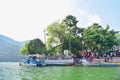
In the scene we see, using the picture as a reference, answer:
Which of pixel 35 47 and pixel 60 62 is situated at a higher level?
pixel 35 47

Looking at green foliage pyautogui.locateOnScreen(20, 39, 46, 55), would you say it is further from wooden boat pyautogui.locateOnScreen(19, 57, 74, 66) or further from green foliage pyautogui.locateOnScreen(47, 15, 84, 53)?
wooden boat pyautogui.locateOnScreen(19, 57, 74, 66)

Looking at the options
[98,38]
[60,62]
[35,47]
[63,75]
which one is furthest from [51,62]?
[63,75]

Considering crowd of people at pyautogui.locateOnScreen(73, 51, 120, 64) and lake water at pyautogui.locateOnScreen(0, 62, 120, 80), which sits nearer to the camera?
lake water at pyautogui.locateOnScreen(0, 62, 120, 80)

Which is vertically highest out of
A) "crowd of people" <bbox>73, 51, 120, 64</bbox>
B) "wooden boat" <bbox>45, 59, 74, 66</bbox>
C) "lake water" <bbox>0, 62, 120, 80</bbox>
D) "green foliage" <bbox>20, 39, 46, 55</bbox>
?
"green foliage" <bbox>20, 39, 46, 55</bbox>

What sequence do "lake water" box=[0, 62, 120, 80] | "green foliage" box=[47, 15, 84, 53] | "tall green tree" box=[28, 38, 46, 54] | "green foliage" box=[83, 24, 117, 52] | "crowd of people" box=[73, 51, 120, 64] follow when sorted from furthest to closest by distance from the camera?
"tall green tree" box=[28, 38, 46, 54] < "green foliage" box=[47, 15, 84, 53] < "green foliage" box=[83, 24, 117, 52] < "crowd of people" box=[73, 51, 120, 64] < "lake water" box=[0, 62, 120, 80]

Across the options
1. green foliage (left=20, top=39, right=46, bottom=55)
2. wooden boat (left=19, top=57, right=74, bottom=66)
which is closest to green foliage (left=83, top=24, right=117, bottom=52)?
wooden boat (left=19, top=57, right=74, bottom=66)

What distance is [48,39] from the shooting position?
80.2m

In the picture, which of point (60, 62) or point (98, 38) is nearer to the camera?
point (60, 62)

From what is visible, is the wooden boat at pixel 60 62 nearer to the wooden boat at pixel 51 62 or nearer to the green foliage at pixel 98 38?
the wooden boat at pixel 51 62

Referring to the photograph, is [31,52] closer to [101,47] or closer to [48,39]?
[48,39]

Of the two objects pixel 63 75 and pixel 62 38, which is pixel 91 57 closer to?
pixel 62 38

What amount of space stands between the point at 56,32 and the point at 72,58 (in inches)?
398

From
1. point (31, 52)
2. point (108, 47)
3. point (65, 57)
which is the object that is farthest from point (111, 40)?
point (31, 52)

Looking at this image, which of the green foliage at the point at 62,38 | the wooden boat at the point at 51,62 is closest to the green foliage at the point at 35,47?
the green foliage at the point at 62,38
